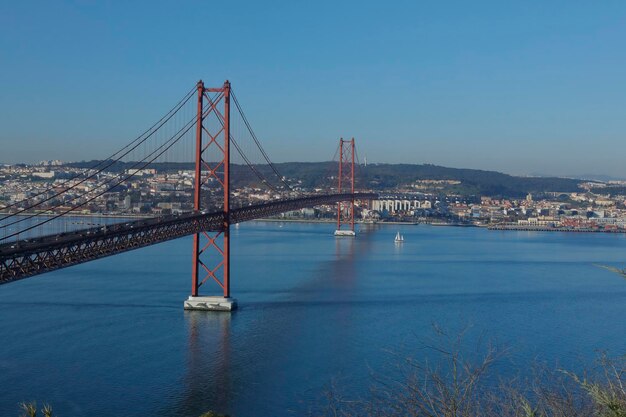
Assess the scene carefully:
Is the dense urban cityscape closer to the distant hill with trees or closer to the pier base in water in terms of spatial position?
the distant hill with trees

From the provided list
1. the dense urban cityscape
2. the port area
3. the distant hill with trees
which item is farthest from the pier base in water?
the distant hill with trees

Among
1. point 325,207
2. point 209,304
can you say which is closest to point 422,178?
point 325,207

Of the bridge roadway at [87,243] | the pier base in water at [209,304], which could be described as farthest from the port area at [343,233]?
the pier base in water at [209,304]

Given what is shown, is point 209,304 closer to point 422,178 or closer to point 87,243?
point 87,243

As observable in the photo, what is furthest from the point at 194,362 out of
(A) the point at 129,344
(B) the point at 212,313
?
(B) the point at 212,313

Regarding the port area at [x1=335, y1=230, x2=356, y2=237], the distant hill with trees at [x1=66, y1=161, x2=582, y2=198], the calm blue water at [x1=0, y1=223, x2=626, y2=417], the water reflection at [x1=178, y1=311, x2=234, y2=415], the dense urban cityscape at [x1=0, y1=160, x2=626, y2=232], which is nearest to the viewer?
the water reflection at [x1=178, y1=311, x2=234, y2=415]

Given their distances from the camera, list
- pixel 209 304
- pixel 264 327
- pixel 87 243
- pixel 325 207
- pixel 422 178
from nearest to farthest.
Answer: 1. pixel 87 243
2. pixel 264 327
3. pixel 209 304
4. pixel 325 207
5. pixel 422 178
